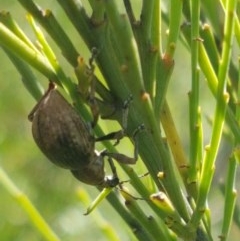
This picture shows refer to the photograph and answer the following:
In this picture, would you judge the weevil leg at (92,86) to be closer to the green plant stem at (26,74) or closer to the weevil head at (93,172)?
the green plant stem at (26,74)

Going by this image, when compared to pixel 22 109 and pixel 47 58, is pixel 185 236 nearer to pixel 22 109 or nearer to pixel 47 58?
pixel 47 58

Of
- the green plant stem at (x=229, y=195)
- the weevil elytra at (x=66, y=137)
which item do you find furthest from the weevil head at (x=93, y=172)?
the green plant stem at (x=229, y=195)

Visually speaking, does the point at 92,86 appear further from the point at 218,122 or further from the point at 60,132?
the point at 60,132

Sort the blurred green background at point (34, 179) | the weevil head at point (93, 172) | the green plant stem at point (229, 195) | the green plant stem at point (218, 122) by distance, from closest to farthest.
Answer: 1. the green plant stem at point (218, 122)
2. the green plant stem at point (229, 195)
3. the weevil head at point (93, 172)
4. the blurred green background at point (34, 179)

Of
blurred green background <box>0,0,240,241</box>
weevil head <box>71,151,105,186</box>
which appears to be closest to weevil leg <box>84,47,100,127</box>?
weevil head <box>71,151,105,186</box>

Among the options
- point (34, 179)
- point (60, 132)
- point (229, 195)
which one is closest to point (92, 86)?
point (229, 195)

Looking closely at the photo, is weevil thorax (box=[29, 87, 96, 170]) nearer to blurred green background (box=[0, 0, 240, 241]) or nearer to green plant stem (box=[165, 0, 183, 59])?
green plant stem (box=[165, 0, 183, 59])

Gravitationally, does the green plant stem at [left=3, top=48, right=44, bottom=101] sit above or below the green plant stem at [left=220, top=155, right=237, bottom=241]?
above
